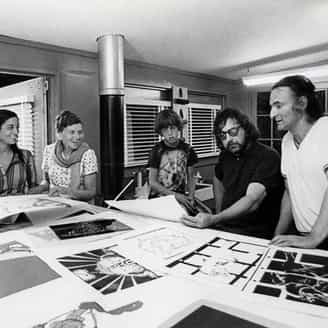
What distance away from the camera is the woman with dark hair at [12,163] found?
215 cm

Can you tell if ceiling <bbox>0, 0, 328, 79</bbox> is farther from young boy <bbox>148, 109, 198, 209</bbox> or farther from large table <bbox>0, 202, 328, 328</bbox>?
large table <bbox>0, 202, 328, 328</bbox>

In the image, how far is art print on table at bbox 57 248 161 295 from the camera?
0.82 m

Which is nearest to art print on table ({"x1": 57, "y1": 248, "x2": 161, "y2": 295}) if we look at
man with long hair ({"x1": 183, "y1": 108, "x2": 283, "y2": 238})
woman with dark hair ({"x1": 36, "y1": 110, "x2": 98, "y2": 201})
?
man with long hair ({"x1": 183, "y1": 108, "x2": 283, "y2": 238})

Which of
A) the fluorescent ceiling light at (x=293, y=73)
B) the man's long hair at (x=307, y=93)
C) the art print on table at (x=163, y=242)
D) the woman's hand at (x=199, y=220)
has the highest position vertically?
the fluorescent ceiling light at (x=293, y=73)

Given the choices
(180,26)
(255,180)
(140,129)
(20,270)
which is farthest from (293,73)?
(20,270)

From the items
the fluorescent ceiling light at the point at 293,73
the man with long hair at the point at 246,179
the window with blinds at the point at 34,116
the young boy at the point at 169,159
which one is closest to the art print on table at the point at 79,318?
the man with long hair at the point at 246,179

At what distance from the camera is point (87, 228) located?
1.32m

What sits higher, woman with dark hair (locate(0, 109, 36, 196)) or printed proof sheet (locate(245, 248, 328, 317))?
woman with dark hair (locate(0, 109, 36, 196))

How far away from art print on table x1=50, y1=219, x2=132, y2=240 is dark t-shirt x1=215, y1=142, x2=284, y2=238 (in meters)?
0.51

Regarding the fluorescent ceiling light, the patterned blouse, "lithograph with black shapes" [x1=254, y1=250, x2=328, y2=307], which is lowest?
"lithograph with black shapes" [x1=254, y1=250, x2=328, y2=307]

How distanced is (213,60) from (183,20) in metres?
1.65

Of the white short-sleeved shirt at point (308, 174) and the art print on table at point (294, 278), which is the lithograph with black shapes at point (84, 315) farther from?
the white short-sleeved shirt at point (308, 174)

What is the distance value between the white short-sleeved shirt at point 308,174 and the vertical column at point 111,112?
6.61 feet

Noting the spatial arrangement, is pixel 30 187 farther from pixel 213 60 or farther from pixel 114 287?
pixel 213 60
